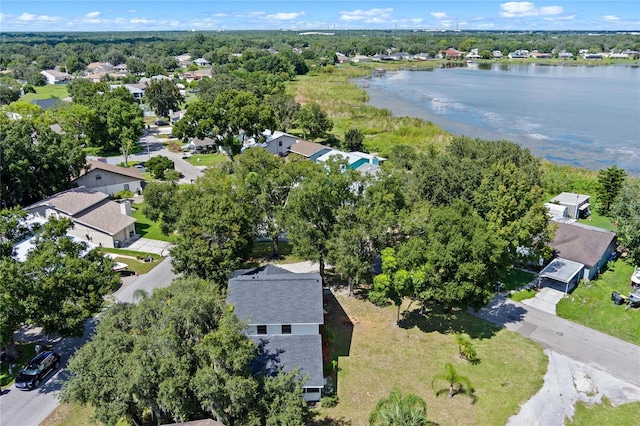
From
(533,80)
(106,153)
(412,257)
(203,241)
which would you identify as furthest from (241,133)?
(533,80)

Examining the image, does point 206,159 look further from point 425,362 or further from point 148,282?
point 425,362

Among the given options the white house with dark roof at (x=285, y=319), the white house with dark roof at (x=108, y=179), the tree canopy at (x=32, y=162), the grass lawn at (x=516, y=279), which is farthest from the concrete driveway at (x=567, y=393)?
the white house with dark roof at (x=108, y=179)

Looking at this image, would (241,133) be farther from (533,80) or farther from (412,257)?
(533,80)

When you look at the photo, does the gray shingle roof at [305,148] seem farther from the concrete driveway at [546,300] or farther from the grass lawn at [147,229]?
the concrete driveway at [546,300]

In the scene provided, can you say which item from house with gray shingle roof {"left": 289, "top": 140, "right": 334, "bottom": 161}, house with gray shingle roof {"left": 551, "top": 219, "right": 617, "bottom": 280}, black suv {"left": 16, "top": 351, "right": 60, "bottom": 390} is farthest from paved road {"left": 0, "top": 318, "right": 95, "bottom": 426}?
house with gray shingle roof {"left": 289, "top": 140, "right": 334, "bottom": 161}

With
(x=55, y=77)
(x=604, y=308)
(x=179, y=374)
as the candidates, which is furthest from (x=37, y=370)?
(x=55, y=77)

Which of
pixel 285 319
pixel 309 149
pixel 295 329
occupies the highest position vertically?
pixel 309 149

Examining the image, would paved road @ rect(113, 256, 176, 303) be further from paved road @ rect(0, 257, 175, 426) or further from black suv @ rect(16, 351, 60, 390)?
black suv @ rect(16, 351, 60, 390)
